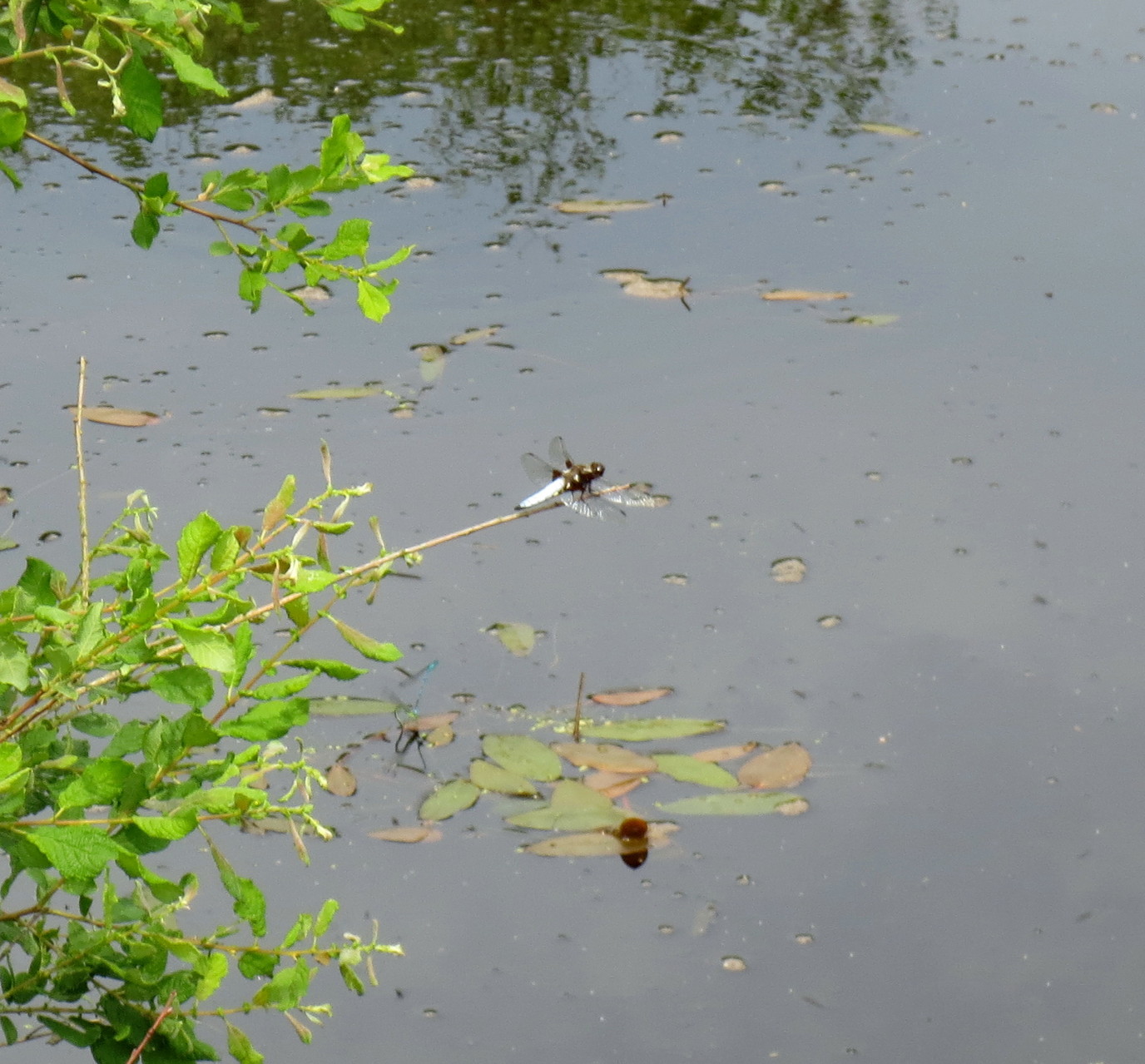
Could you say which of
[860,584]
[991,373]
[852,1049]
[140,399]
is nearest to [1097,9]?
[991,373]

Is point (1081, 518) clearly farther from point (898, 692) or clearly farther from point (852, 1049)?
point (852, 1049)

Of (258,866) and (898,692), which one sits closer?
(258,866)

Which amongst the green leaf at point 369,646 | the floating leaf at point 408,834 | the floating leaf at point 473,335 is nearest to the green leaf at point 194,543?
the green leaf at point 369,646

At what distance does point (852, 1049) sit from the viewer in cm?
197

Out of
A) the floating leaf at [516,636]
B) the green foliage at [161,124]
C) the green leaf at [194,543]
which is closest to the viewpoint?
the green leaf at [194,543]

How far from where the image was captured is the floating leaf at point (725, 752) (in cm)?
242

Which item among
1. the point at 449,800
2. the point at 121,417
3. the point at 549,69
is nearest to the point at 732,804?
the point at 449,800

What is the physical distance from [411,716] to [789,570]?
0.81m

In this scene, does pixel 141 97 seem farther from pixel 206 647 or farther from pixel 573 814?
pixel 573 814

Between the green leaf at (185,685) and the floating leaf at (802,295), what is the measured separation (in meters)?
2.82

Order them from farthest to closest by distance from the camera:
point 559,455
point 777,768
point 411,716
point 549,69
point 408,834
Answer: point 549,69 < point 559,455 < point 411,716 < point 777,768 < point 408,834

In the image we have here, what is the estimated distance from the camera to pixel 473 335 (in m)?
3.63

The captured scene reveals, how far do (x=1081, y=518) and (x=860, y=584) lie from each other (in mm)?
545

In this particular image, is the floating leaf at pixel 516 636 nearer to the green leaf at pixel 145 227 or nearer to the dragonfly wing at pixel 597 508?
the dragonfly wing at pixel 597 508
